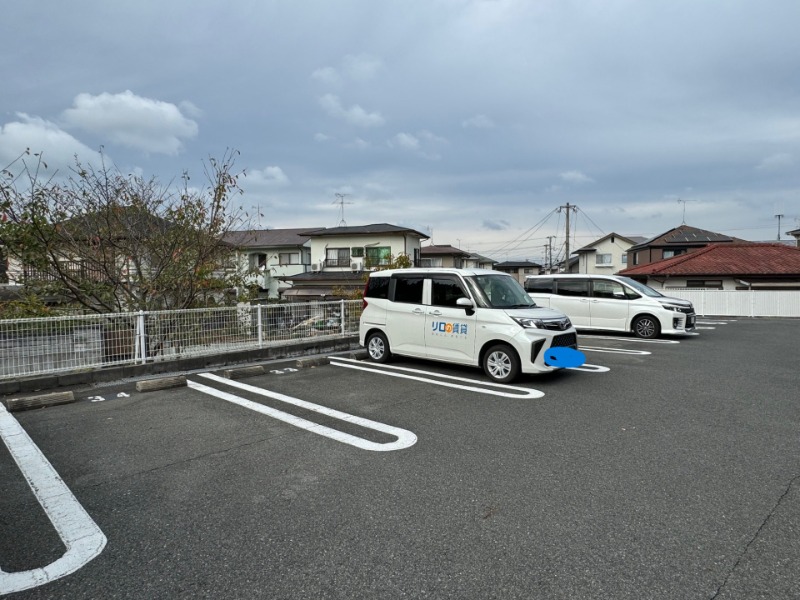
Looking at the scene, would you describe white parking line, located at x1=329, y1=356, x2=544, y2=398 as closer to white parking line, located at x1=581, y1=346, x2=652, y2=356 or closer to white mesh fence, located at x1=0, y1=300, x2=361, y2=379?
white mesh fence, located at x1=0, y1=300, x2=361, y2=379

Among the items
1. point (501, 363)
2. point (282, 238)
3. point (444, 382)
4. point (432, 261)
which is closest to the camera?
point (501, 363)

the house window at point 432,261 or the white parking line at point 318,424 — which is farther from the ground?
the house window at point 432,261

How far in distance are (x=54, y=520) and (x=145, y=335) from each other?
469cm

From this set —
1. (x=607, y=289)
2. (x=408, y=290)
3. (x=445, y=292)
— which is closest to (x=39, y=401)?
(x=408, y=290)

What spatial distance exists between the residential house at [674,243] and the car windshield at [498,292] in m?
31.5

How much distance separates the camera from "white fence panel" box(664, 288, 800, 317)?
61.1 ft

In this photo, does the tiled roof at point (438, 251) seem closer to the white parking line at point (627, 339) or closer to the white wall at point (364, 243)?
the white wall at point (364, 243)

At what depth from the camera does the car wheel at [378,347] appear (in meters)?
7.92

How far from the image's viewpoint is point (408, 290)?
7508 millimetres

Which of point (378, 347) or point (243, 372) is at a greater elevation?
point (378, 347)

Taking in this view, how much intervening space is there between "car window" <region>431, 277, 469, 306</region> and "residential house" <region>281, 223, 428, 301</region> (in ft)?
60.0

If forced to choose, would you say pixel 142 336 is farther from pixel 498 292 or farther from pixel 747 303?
pixel 747 303

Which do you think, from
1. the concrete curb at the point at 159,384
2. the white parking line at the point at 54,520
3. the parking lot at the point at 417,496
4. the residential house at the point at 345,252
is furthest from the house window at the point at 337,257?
the white parking line at the point at 54,520

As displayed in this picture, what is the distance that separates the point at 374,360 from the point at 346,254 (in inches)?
806
